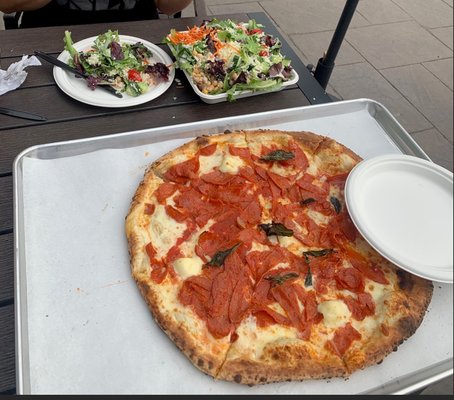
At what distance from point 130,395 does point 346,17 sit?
124 cm

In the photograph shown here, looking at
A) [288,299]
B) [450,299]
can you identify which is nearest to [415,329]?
[450,299]

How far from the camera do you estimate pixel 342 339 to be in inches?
43.5

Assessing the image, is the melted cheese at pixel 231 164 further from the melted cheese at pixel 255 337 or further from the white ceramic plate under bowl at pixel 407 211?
the melted cheese at pixel 255 337

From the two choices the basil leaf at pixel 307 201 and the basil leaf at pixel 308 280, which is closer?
the basil leaf at pixel 308 280

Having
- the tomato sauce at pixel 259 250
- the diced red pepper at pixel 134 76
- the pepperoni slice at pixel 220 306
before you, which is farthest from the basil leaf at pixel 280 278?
the diced red pepper at pixel 134 76

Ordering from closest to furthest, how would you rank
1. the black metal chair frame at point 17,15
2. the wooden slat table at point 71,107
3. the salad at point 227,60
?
the wooden slat table at point 71,107, the salad at point 227,60, the black metal chair frame at point 17,15

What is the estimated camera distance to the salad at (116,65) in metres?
1.63

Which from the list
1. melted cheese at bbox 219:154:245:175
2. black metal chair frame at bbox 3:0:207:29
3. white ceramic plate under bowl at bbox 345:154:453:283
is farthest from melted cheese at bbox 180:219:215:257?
black metal chair frame at bbox 3:0:207:29

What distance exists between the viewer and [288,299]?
116cm

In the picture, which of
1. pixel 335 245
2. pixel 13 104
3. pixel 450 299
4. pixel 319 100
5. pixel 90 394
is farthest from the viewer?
pixel 319 100

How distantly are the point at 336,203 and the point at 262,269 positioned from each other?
1.16 ft

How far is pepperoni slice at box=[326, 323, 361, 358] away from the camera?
3.57 ft

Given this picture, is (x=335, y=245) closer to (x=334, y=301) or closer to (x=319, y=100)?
(x=334, y=301)

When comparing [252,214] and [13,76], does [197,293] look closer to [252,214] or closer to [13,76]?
[252,214]
